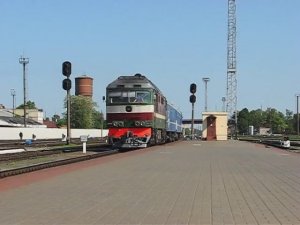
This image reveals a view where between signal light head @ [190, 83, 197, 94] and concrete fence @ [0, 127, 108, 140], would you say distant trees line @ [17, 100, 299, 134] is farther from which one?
signal light head @ [190, 83, 197, 94]

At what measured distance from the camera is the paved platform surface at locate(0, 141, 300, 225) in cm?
936

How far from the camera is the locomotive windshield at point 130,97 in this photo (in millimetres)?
34656

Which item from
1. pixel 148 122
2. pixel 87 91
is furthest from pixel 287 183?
pixel 87 91

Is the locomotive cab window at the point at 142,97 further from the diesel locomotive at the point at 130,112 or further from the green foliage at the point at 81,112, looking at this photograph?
the green foliage at the point at 81,112

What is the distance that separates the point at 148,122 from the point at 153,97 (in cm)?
184

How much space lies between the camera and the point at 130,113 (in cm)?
3441

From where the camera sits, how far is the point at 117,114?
1359 inches

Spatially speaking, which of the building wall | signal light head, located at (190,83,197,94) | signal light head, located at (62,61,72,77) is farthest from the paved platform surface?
signal light head, located at (190,83,197,94)

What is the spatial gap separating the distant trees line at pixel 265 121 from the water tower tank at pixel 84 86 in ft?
154

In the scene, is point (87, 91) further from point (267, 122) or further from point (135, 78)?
point (135, 78)

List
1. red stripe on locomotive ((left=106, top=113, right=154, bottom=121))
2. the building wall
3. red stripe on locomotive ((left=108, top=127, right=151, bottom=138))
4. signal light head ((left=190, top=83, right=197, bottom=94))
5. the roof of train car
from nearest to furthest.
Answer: red stripe on locomotive ((left=108, top=127, right=151, bottom=138))
red stripe on locomotive ((left=106, top=113, right=154, bottom=121))
the roof of train car
the building wall
signal light head ((left=190, top=83, right=197, bottom=94))

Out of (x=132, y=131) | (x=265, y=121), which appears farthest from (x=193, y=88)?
(x=265, y=121)

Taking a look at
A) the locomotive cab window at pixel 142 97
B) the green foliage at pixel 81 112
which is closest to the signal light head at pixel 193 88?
the locomotive cab window at pixel 142 97

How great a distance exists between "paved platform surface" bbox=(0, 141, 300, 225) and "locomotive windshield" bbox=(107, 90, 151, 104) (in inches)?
633
